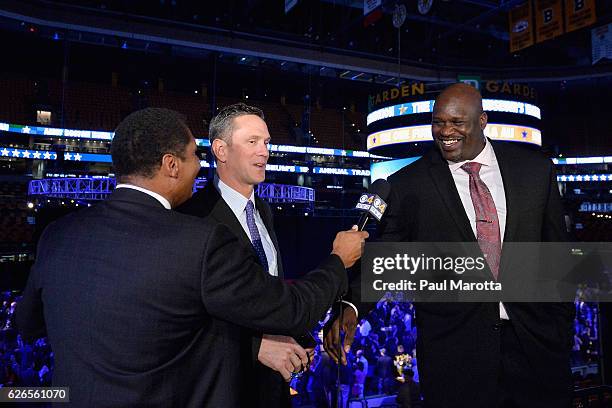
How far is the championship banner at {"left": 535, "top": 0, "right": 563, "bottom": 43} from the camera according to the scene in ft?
34.5

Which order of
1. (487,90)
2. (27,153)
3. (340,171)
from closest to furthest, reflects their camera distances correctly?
(487,90)
(27,153)
(340,171)

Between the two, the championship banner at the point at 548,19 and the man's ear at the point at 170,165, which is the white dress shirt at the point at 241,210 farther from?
the championship banner at the point at 548,19

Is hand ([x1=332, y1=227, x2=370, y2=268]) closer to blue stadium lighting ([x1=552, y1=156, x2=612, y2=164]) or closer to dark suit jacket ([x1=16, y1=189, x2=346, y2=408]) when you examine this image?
dark suit jacket ([x1=16, y1=189, x2=346, y2=408])

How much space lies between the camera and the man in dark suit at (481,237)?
185cm

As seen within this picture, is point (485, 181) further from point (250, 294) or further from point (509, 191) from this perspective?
point (250, 294)

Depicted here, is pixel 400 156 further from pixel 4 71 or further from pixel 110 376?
pixel 4 71

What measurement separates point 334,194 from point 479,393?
2262cm

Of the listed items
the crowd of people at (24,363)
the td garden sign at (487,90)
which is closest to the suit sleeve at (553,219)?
the crowd of people at (24,363)

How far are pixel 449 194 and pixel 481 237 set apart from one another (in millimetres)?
236

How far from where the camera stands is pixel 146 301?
4.79 ft

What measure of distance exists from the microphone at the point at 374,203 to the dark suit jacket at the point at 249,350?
1.75 feet

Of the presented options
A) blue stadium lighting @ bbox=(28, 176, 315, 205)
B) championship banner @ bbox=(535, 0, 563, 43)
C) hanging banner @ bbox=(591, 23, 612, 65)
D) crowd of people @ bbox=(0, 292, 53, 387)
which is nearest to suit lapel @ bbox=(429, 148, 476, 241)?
crowd of people @ bbox=(0, 292, 53, 387)

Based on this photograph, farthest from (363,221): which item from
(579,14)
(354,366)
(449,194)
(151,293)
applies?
(579,14)

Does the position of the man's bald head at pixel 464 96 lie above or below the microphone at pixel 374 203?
above
